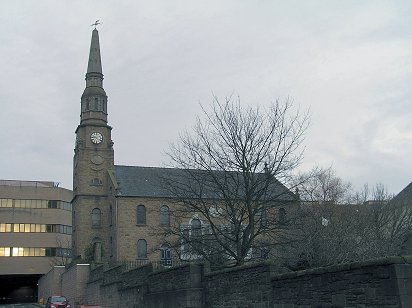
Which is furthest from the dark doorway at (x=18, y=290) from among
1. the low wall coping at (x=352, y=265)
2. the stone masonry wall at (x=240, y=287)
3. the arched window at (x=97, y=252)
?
the low wall coping at (x=352, y=265)

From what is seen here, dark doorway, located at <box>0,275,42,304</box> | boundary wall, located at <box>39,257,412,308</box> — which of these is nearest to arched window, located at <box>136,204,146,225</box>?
boundary wall, located at <box>39,257,412,308</box>

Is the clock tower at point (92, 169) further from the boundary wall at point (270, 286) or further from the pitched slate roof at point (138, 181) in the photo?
the boundary wall at point (270, 286)

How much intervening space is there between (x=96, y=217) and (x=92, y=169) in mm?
5599

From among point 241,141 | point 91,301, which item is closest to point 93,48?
point 91,301

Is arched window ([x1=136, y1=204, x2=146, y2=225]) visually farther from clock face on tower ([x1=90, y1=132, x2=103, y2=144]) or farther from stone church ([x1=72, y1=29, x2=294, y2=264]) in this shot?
clock face on tower ([x1=90, y1=132, x2=103, y2=144])

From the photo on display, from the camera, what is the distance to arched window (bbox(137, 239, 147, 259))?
5448cm

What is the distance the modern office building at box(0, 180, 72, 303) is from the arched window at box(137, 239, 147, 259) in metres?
25.5

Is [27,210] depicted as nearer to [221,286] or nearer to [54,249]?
[54,249]

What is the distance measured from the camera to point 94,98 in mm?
62156

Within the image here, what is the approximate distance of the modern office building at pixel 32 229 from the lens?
79125 millimetres

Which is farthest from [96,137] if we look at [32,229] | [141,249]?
[32,229]

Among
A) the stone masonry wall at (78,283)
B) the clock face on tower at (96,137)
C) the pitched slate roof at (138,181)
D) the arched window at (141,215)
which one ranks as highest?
the clock face on tower at (96,137)

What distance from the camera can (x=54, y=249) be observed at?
8088 centimetres

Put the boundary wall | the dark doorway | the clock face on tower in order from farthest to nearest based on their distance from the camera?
the dark doorway
the clock face on tower
the boundary wall
